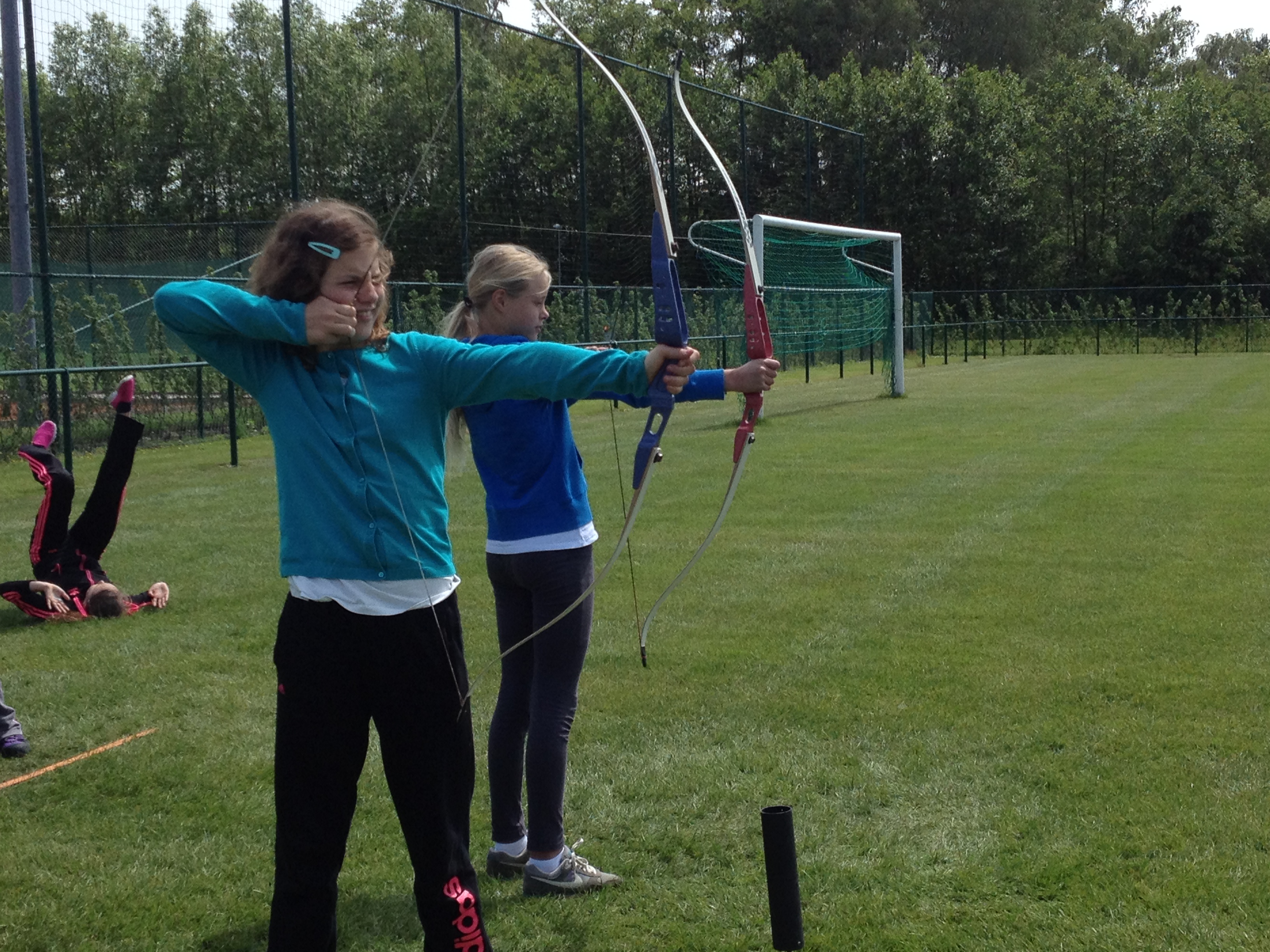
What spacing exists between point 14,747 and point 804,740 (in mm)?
2796

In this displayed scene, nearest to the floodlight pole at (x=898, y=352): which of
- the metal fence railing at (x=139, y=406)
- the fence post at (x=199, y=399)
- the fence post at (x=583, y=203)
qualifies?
the fence post at (x=583, y=203)

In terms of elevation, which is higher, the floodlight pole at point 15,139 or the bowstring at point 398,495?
Answer: the floodlight pole at point 15,139

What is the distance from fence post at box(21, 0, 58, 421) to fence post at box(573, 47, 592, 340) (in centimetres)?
819

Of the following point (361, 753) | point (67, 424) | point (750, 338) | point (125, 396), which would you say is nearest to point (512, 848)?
point (361, 753)

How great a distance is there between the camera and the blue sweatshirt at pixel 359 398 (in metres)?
2.43

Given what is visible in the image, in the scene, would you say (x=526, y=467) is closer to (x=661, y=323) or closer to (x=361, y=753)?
(x=661, y=323)

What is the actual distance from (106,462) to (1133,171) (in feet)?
156

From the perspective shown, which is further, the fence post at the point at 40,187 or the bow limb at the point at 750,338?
the fence post at the point at 40,187

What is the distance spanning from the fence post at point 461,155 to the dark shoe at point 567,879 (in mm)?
13869

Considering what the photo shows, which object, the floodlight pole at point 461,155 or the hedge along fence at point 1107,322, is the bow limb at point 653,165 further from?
the hedge along fence at point 1107,322

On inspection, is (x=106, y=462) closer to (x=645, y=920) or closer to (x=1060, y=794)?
(x=645, y=920)

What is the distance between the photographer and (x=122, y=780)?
14.2ft

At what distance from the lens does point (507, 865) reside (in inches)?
142

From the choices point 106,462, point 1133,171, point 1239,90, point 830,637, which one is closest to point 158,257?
point 106,462
